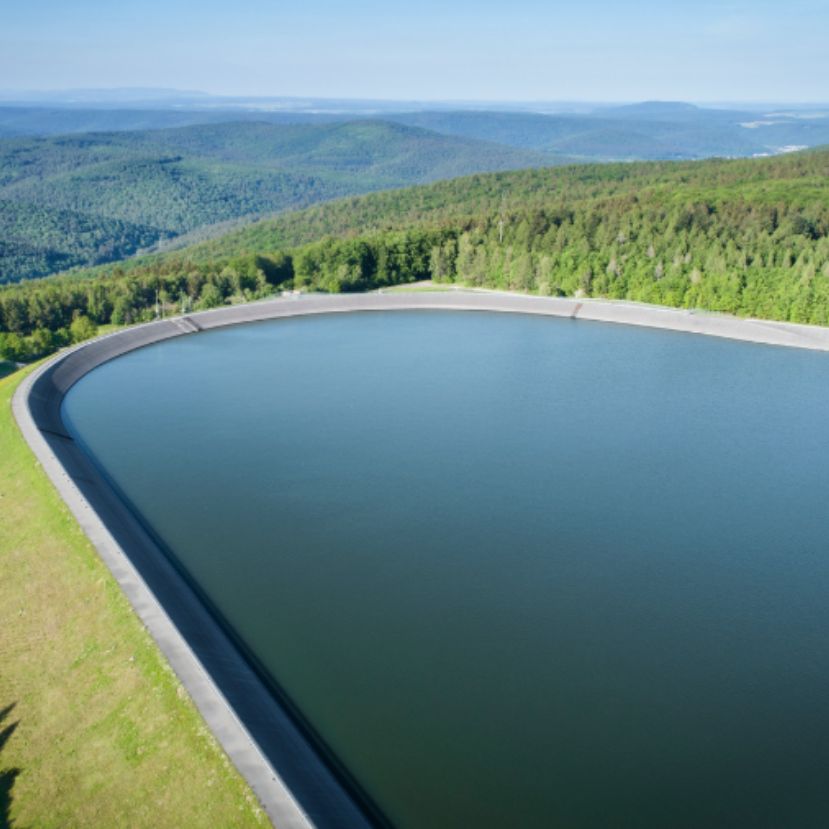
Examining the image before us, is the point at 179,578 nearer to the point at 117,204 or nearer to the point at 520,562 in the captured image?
the point at 520,562

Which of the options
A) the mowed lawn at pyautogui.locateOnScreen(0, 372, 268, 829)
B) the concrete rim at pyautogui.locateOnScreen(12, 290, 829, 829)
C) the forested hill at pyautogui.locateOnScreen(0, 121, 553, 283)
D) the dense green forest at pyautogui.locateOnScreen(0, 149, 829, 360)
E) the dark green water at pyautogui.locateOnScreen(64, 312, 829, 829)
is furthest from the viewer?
the forested hill at pyautogui.locateOnScreen(0, 121, 553, 283)

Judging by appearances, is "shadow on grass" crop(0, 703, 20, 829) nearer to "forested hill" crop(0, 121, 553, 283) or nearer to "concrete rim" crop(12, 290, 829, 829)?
"concrete rim" crop(12, 290, 829, 829)

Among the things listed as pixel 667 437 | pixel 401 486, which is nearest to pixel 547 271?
pixel 667 437

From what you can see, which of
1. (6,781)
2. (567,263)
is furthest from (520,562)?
(567,263)

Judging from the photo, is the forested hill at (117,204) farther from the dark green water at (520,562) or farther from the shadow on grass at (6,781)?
the shadow on grass at (6,781)

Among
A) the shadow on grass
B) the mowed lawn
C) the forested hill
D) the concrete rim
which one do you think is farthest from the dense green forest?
the forested hill

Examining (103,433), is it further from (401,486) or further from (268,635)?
(268,635)
